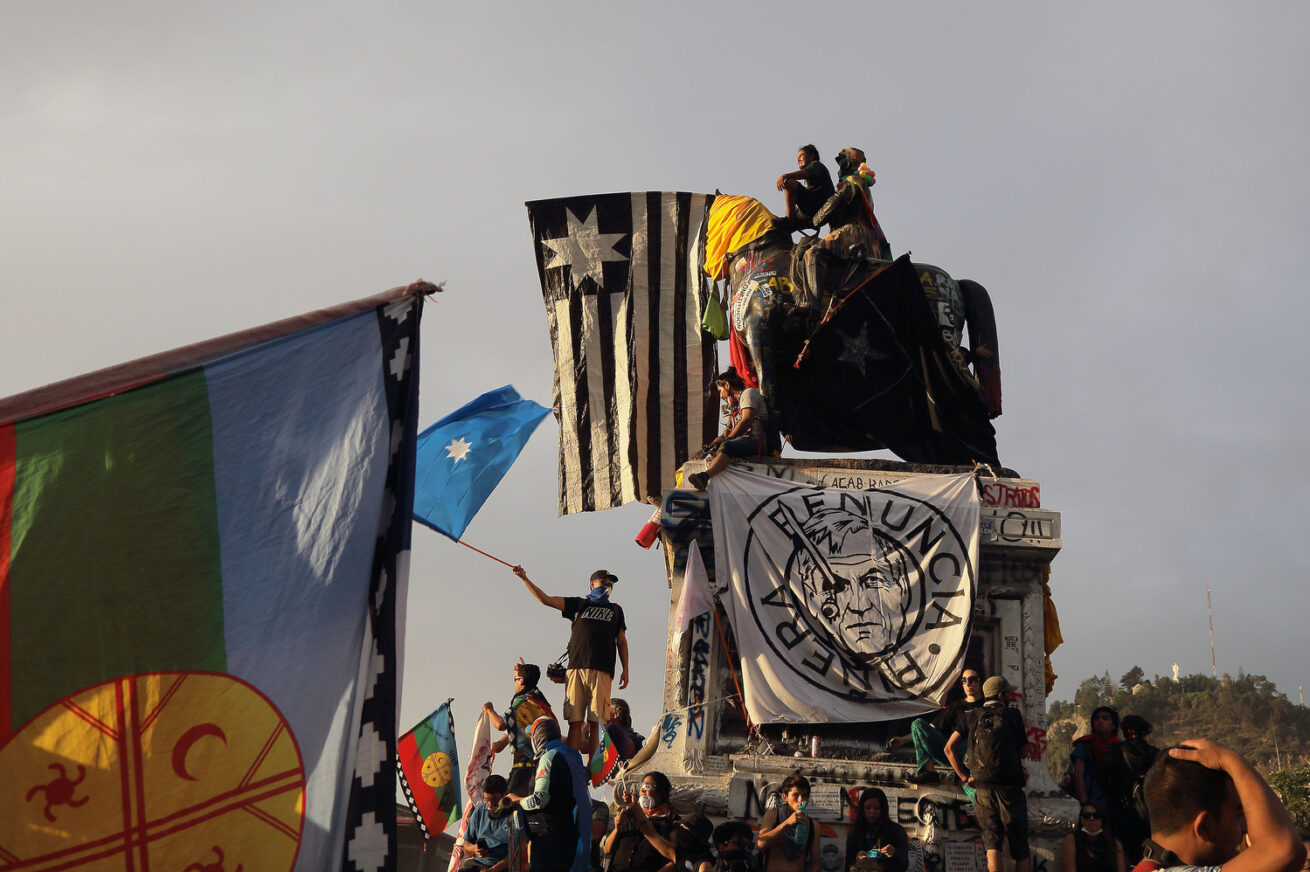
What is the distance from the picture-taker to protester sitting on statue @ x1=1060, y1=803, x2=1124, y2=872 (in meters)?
11.2

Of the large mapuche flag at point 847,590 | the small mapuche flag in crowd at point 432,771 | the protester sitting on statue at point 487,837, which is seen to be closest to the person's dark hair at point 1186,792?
the protester sitting on statue at point 487,837

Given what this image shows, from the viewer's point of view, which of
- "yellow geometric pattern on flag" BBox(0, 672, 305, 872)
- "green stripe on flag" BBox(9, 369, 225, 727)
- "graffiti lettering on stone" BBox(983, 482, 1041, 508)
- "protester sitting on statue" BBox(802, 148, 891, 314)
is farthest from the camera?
"protester sitting on statue" BBox(802, 148, 891, 314)

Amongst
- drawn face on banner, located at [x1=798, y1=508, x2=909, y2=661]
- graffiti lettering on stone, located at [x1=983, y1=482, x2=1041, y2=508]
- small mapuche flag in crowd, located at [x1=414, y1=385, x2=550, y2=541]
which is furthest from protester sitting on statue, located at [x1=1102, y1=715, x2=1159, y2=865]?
small mapuche flag in crowd, located at [x1=414, y1=385, x2=550, y2=541]

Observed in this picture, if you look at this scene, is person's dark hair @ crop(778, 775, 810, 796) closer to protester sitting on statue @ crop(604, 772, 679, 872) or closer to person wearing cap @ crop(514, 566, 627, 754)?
protester sitting on statue @ crop(604, 772, 679, 872)

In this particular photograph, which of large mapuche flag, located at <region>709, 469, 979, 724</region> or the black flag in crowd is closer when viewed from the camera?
large mapuche flag, located at <region>709, 469, 979, 724</region>

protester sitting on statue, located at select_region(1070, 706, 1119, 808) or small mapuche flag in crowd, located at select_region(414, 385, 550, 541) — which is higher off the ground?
small mapuche flag in crowd, located at select_region(414, 385, 550, 541)

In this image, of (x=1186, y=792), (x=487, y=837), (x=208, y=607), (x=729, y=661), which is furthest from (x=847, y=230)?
(x=1186, y=792)

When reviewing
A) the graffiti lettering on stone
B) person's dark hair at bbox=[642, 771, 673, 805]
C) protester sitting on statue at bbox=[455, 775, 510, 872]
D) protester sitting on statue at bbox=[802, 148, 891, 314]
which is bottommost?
protester sitting on statue at bbox=[455, 775, 510, 872]

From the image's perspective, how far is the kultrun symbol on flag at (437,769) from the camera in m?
16.8

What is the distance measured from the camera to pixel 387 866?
689cm

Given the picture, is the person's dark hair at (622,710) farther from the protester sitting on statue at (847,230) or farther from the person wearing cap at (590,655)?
the protester sitting on statue at (847,230)

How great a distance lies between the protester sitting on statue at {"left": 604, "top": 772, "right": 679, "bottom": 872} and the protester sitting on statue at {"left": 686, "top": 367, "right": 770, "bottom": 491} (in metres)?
3.96

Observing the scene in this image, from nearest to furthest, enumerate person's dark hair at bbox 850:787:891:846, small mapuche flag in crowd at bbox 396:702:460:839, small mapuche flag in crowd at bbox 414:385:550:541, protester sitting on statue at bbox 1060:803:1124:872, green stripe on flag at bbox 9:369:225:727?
1. green stripe on flag at bbox 9:369:225:727
2. person's dark hair at bbox 850:787:891:846
3. protester sitting on statue at bbox 1060:803:1124:872
4. small mapuche flag in crowd at bbox 414:385:550:541
5. small mapuche flag in crowd at bbox 396:702:460:839

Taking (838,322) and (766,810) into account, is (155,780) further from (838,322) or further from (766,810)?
(838,322)
